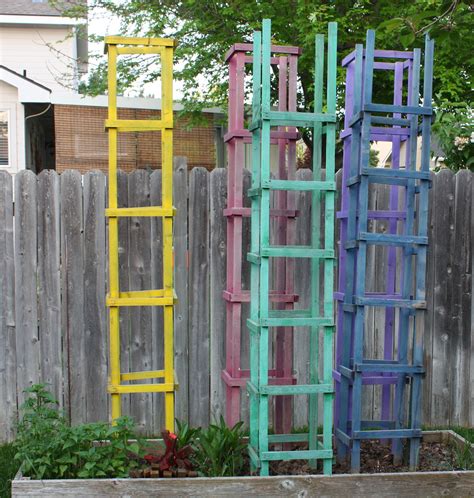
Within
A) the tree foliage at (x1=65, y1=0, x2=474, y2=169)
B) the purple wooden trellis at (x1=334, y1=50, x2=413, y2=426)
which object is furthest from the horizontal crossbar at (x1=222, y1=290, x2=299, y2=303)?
the tree foliage at (x1=65, y1=0, x2=474, y2=169)

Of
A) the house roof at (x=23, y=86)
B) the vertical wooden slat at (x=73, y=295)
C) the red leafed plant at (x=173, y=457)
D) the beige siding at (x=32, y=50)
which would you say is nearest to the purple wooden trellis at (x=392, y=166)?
the red leafed plant at (x=173, y=457)

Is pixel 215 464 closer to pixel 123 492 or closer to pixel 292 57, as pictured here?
pixel 123 492

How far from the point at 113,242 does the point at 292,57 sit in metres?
1.46

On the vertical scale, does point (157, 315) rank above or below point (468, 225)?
below

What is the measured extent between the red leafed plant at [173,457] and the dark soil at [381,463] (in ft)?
1.55

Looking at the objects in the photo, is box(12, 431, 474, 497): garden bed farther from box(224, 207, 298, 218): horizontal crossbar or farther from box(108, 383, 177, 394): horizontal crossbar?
box(224, 207, 298, 218): horizontal crossbar

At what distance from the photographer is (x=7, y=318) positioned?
4.72 m

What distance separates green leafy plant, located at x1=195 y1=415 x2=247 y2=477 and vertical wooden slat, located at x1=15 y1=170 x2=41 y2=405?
1.56 metres

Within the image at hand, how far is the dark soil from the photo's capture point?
3.82m

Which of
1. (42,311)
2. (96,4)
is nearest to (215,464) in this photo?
(42,311)

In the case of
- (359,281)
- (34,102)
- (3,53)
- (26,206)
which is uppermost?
(3,53)

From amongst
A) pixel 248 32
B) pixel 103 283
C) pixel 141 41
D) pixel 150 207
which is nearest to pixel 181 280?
pixel 103 283

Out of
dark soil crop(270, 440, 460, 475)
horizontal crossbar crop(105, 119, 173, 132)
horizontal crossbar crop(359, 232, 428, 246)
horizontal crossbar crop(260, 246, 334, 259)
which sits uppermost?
horizontal crossbar crop(105, 119, 173, 132)

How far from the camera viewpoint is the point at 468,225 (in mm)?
5074
